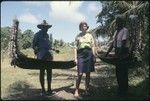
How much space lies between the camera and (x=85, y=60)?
38.6ft

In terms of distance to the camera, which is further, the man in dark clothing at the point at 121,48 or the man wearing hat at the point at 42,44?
the man wearing hat at the point at 42,44

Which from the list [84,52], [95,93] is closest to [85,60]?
[84,52]

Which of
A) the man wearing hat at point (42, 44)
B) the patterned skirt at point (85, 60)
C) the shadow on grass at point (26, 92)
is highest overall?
the man wearing hat at point (42, 44)

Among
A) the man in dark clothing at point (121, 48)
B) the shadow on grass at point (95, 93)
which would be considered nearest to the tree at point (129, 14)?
the man in dark clothing at point (121, 48)

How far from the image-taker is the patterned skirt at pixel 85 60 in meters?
11.7

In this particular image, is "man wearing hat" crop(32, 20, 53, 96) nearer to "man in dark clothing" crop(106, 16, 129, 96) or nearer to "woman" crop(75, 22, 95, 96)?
"woman" crop(75, 22, 95, 96)

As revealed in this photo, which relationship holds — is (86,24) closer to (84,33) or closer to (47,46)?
(84,33)

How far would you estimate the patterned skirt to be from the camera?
38.5ft


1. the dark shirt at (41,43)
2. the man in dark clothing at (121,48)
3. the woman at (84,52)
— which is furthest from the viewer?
the dark shirt at (41,43)

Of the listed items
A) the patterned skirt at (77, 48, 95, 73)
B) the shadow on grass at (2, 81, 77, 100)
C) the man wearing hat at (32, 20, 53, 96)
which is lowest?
the shadow on grass at (2, 81, 77, 100)

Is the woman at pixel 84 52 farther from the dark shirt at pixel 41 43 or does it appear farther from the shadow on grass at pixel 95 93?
the dark shirt at pixel 41 43

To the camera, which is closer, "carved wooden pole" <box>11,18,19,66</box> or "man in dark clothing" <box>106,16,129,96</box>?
"man in dark clothing" <box>106,16,129,96</box>

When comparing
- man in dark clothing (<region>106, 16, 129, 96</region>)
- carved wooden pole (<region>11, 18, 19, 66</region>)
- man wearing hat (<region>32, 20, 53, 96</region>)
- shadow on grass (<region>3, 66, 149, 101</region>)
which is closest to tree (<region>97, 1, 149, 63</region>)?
man in dark clothing (<region>106, 16, 129, 96</region>)

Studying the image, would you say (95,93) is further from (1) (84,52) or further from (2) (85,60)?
(1) (84,52)
